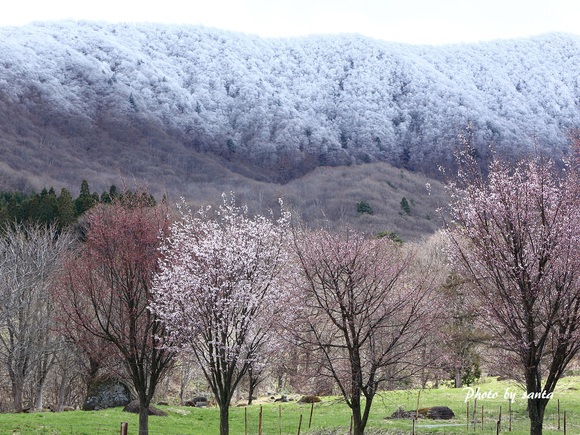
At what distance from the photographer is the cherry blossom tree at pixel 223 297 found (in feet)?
76.9

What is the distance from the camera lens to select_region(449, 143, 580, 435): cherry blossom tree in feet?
53.2

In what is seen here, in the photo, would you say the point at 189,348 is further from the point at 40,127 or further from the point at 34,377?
the point at 40,127

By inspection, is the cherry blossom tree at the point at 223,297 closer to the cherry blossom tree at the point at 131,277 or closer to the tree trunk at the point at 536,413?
the cherry blossom tree at the point at 131,277

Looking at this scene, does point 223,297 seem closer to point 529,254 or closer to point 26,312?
point 529,254

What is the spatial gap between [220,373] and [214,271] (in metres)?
3.61

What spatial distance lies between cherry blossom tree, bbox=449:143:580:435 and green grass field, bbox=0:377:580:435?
945 centimetres

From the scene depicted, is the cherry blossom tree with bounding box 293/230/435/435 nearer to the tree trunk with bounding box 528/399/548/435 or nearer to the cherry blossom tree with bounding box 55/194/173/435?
the tree trunk with bounding box 528/399/548/435

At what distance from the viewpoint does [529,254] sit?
16297 millimetres

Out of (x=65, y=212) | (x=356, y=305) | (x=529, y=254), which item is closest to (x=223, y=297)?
(x=356, y=305)

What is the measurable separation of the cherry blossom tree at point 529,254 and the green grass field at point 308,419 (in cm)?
945

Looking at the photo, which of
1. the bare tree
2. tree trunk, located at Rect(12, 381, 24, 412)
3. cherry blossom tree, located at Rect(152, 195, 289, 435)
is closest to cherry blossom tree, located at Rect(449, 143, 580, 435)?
cherry blossom tree, located at Rect(152, 195, 289, 435)

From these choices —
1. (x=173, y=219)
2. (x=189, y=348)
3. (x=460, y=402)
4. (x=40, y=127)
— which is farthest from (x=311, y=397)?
(x=40, y=127)

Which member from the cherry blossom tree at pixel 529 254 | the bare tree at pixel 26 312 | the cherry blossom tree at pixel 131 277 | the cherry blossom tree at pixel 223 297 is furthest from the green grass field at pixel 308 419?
the cherry blossom tree at pixel 529 254

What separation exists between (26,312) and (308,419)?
21.9 meters
